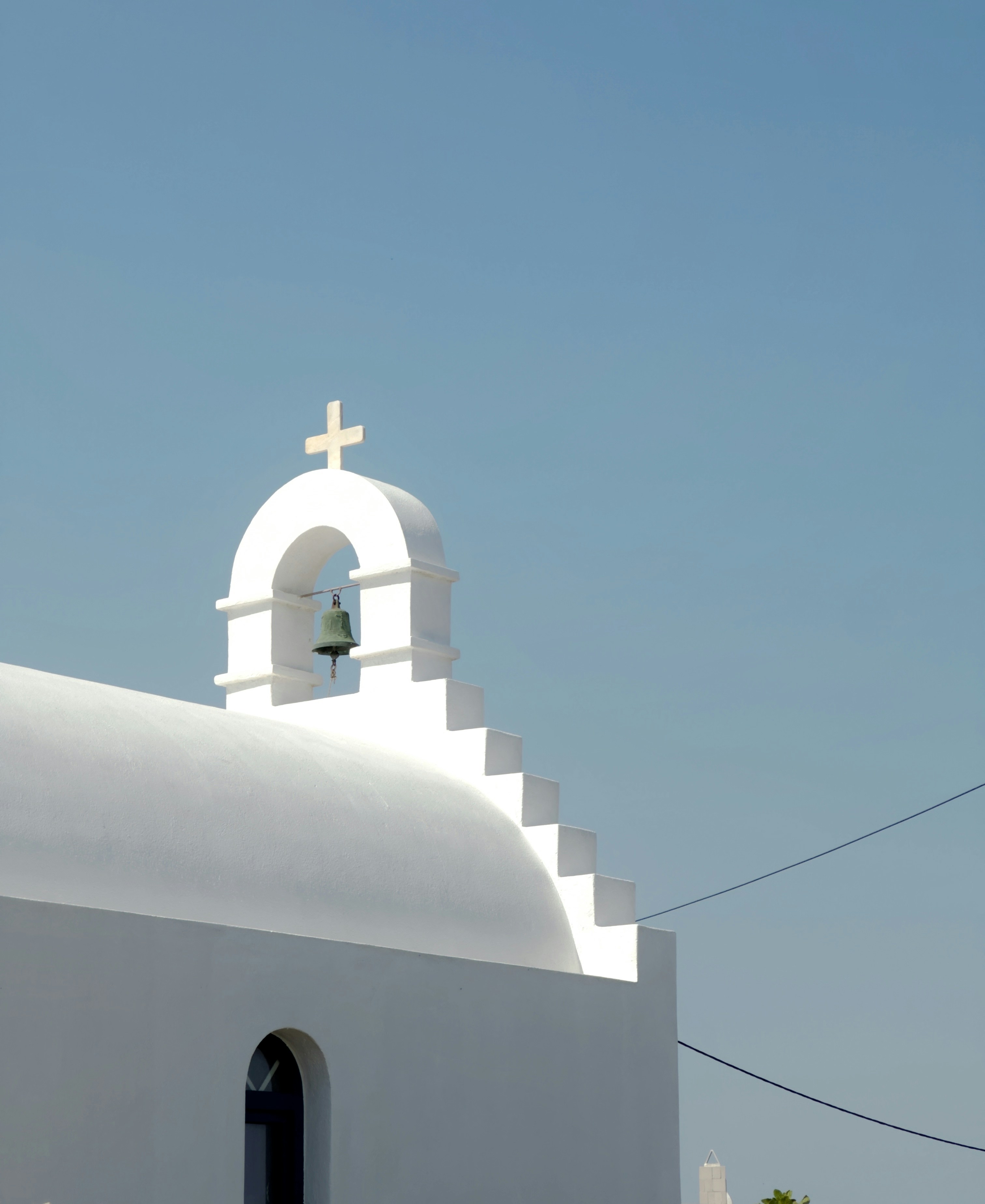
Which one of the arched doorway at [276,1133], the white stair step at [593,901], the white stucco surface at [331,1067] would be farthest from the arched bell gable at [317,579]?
the arched doorway at [276,1133]

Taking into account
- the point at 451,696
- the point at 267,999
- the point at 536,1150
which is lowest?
the point at 536,1150

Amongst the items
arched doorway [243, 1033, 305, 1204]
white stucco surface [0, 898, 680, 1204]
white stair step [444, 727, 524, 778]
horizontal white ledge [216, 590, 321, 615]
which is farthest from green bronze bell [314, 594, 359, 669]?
arched doorway [243, 1033, 305, 1204]

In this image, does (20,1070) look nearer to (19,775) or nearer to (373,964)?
(19,775)

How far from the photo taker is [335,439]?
16219 millimetres

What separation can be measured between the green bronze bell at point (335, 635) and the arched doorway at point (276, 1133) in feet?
17.4

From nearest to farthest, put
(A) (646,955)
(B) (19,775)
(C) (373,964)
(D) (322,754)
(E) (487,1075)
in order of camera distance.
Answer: (B) (19,775) → (C) (373,964) → (E) (487,1075) → (D) (322,754) → (A) (646,955)

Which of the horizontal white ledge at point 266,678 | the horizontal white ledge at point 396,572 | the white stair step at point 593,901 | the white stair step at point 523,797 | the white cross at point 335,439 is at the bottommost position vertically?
the white stair step at point 593,901

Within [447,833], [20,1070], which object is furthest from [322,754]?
[20,1070]

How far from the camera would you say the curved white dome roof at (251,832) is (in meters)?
10.4

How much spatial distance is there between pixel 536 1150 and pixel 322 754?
3136 millimetres

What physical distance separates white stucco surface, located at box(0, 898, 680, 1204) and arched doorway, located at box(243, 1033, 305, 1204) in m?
0.08

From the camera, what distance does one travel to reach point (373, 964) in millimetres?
11320

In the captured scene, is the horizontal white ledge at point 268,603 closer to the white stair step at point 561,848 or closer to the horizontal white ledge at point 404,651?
the horizontal white ledge at point 404,651

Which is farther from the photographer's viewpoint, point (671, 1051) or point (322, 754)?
point (671, 1051)
